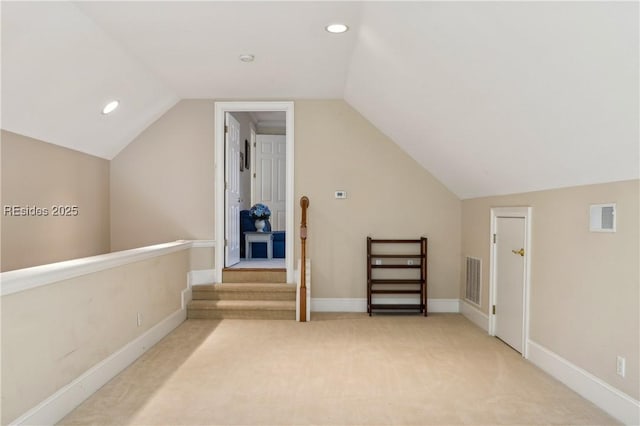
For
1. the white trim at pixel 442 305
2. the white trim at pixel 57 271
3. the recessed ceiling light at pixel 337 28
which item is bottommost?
the white trim at pixel 442 305

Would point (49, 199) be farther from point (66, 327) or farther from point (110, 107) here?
point (66, 327)

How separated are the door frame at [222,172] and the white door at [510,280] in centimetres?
236

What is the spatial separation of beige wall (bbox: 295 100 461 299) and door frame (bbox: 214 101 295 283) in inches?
3.7

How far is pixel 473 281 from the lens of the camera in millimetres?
4926

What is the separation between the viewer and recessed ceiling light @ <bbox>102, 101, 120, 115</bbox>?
4.32 metres

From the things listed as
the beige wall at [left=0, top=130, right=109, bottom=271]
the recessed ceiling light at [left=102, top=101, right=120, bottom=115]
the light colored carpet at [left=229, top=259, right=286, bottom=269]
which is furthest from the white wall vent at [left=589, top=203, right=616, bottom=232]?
the beige wall at [left=0, top=130, right=109, bottom=271]

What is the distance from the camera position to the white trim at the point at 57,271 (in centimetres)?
222

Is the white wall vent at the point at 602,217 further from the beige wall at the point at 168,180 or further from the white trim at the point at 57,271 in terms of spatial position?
Result: the beige wall at the point at 168,180

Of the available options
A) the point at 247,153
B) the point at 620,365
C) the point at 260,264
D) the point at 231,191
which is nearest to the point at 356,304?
the point at 260,264

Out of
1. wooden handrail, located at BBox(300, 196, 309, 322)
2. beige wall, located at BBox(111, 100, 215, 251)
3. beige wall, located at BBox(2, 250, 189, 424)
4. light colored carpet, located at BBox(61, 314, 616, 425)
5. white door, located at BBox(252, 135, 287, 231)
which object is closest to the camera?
beige wall, located at BBox(2, 250, 189, 424)

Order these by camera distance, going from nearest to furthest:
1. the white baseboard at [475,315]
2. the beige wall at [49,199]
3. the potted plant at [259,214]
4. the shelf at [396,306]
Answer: the beige wall at [49,199], the white baseboard at [475,315], the shelf at [396,306], the potted plant at [259,214]

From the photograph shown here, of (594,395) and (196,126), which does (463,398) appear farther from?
(196,126)

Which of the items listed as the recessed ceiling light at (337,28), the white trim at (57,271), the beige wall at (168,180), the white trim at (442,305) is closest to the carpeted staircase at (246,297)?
the beige wall at (168,180)

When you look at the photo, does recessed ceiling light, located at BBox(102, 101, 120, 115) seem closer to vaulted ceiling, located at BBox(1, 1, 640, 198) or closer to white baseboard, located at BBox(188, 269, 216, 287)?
vaulted ceiling, located at BBox(1, 1, 640, 198)
